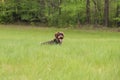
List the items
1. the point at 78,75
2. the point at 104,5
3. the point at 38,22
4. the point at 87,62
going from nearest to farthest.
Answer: the point at 78,75 → the point at 87,62 → the point at 104,5 → the point at 38,22

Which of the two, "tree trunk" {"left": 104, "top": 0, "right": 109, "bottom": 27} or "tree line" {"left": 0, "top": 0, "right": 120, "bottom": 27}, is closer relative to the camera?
"tree trunk" {"left": 104, "top": 0, "right": 109, "bottom": 27}

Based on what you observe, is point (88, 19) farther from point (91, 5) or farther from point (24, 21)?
point (24, 21)

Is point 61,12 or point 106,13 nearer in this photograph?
point 106,13

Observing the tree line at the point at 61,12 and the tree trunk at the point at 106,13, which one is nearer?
the tree trunk at the point at 106,13

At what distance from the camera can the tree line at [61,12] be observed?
4638 centimetres

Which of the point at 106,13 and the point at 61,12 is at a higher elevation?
the point at 61,12

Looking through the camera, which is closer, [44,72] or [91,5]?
[44,72]

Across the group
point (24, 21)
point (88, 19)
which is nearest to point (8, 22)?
point (24, 21)

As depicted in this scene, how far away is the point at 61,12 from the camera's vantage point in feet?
160

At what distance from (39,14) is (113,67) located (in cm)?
4404

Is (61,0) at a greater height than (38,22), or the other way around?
(61,0)

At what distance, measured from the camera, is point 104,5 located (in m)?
46.1

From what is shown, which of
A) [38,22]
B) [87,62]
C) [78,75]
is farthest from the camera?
[38,22]

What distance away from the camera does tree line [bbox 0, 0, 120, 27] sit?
46.4 metres
